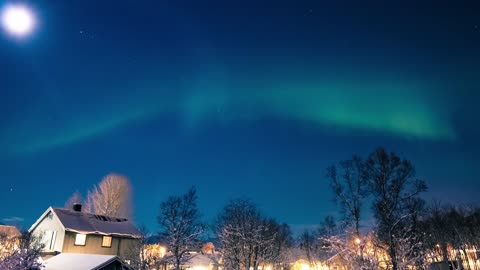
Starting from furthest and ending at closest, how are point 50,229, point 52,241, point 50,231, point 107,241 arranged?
point 107,241 < point 50,229 < point 50,231 < point 52,241

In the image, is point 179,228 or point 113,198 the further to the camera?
point 113,198

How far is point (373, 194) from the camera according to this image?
98.1 ft

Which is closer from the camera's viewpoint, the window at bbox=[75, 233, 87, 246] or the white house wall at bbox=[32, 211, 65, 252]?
the white house wall at bbox=[32, 211, 65, 252]

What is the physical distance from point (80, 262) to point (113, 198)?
122 ft

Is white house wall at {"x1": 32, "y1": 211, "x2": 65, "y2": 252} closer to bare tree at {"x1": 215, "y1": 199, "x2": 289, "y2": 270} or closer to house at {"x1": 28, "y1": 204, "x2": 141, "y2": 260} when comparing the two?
house at {"x1": 28, "y1": 204, "x2": 141, "y2": 260}

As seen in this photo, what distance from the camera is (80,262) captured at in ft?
94.6

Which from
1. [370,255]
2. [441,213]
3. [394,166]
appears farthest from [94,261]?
[441,213]

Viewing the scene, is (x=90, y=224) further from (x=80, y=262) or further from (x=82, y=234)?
(x=80, y=262)

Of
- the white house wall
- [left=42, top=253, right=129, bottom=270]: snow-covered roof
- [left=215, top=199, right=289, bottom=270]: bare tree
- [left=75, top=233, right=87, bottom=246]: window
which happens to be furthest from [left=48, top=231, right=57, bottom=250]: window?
[left=215, top=199, right=289, bottom=270]: bare tree

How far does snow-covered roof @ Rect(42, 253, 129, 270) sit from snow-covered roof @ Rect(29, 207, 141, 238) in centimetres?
1156

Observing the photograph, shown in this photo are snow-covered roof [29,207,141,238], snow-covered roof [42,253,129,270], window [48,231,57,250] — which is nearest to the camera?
snow-covered roof [42,253,129,270]

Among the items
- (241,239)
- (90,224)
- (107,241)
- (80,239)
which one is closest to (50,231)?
(80,239)

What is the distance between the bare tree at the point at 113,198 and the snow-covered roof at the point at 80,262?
3267cm

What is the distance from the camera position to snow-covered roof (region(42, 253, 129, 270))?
91.1 ft
